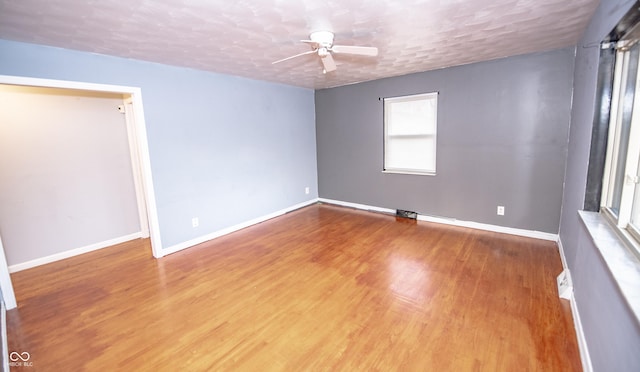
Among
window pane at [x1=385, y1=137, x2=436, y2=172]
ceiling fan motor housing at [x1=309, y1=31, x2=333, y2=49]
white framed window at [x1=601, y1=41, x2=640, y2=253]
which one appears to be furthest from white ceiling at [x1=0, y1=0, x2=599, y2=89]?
window pane at [x1=385, y1=137, x2=436, y2=172]

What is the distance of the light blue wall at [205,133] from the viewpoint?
105 inches

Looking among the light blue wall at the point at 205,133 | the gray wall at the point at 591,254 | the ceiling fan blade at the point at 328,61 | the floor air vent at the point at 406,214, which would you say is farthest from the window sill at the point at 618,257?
the light blue wall at the point at 205,133

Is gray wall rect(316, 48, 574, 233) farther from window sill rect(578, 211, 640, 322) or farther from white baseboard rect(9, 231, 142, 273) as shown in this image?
white baseboard rect(9, 231, 142, 273)

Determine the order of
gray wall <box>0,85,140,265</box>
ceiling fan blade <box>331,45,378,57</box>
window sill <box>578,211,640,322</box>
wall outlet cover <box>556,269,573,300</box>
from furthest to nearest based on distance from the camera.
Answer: gray wall <box>0,85,140,265</box> → ceiling fan blade <box>331,45,378,57</box> → wall outlet cover <box>556,269,573,300</box> → window sill <box>578,211,640,322</box>

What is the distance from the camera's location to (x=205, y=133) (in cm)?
365

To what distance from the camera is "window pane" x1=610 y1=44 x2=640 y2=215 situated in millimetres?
1659

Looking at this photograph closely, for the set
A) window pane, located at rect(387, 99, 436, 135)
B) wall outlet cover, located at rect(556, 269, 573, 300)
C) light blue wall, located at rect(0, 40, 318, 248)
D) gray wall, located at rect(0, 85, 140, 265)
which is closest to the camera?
wall outlet cover, located at rect(556, 269, 573, 300)

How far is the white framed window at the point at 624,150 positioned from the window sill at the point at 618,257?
53 millimetres

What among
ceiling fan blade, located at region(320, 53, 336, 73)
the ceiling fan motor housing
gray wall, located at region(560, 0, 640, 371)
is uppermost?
the ceiling fan motor housing

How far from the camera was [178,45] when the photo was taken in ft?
8.41


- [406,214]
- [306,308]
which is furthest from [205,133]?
[406,214]

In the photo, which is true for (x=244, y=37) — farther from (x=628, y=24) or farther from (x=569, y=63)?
(x=569, y=63)

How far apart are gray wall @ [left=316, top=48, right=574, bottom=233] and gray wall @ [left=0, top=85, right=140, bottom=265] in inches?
146

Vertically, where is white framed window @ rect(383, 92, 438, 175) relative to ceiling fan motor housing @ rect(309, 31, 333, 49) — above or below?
below
